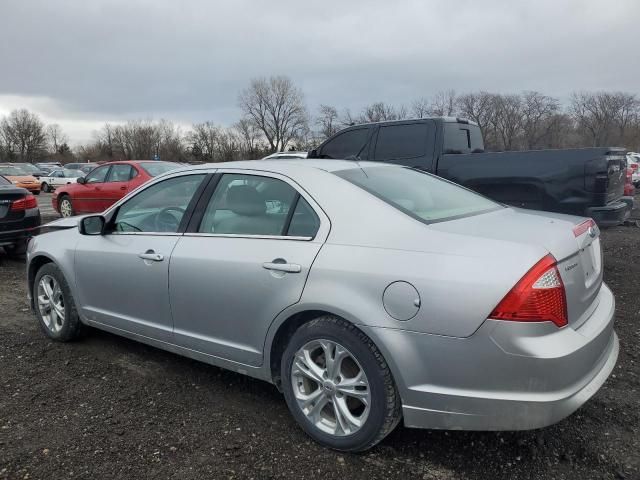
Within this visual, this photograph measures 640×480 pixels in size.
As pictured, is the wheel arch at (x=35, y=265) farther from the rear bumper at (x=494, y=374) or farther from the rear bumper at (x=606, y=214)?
the rear bumper at (x=606, y=214)

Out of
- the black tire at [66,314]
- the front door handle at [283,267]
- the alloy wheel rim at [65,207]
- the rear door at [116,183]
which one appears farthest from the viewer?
the alloy wheel rim at [65,207]

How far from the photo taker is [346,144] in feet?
25.7

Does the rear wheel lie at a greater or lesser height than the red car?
lesser

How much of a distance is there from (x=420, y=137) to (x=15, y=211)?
19.8 feet

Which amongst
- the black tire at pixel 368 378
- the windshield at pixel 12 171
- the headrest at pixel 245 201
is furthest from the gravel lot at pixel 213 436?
the windshield at pixel 12 171

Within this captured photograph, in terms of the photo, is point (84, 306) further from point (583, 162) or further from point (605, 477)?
point (583, 162)

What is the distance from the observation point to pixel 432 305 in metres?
2.25

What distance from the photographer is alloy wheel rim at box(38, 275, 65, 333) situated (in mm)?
4223

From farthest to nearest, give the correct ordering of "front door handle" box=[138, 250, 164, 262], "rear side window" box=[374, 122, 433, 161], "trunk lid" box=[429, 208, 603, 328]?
"rear side window" box=[374, 122, 433, 161] < "front door handle" box=[138, 250, 164, 262] < "trunk lid" box=[429, 208, 603, 328]

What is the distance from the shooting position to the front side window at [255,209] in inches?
113

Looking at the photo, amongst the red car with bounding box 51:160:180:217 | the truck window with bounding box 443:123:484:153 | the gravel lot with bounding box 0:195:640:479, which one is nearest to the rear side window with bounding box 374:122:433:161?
the truck window with bounding box 443:123:484:153

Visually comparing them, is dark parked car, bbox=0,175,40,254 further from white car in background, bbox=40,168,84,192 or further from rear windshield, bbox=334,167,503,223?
white car in background, bbox=40,168,84,192

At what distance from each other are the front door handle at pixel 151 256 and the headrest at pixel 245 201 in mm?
568

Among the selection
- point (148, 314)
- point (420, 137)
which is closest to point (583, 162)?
point (420, 137)
